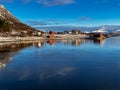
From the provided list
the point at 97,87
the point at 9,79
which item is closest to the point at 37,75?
the point at 9,79

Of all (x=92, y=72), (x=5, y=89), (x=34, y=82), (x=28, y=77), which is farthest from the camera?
(x=92, y=72)

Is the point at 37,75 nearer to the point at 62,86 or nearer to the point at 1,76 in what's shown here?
the point at 1,76

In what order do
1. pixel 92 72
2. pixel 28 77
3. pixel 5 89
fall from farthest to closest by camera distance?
1. pixel 92 72
2. pixel 28 77
3. pixel 5 89

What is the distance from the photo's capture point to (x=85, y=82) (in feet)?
68.1

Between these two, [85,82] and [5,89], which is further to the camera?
[85,82]

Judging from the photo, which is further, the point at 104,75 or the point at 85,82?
the point at 104,75

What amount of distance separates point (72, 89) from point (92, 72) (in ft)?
24.9

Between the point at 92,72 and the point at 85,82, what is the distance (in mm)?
5020

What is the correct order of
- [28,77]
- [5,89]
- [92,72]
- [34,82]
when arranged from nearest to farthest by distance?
[5,89] < [34,82] < [28,77] < [92,72]

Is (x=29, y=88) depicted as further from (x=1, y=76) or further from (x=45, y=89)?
(x=1, y=76)

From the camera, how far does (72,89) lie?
18.4 meters

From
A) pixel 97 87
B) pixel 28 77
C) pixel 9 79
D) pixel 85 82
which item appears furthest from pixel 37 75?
pixel 97 87

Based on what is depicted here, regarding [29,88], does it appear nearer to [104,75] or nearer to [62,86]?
[62,86]

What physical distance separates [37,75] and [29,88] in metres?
5.14
